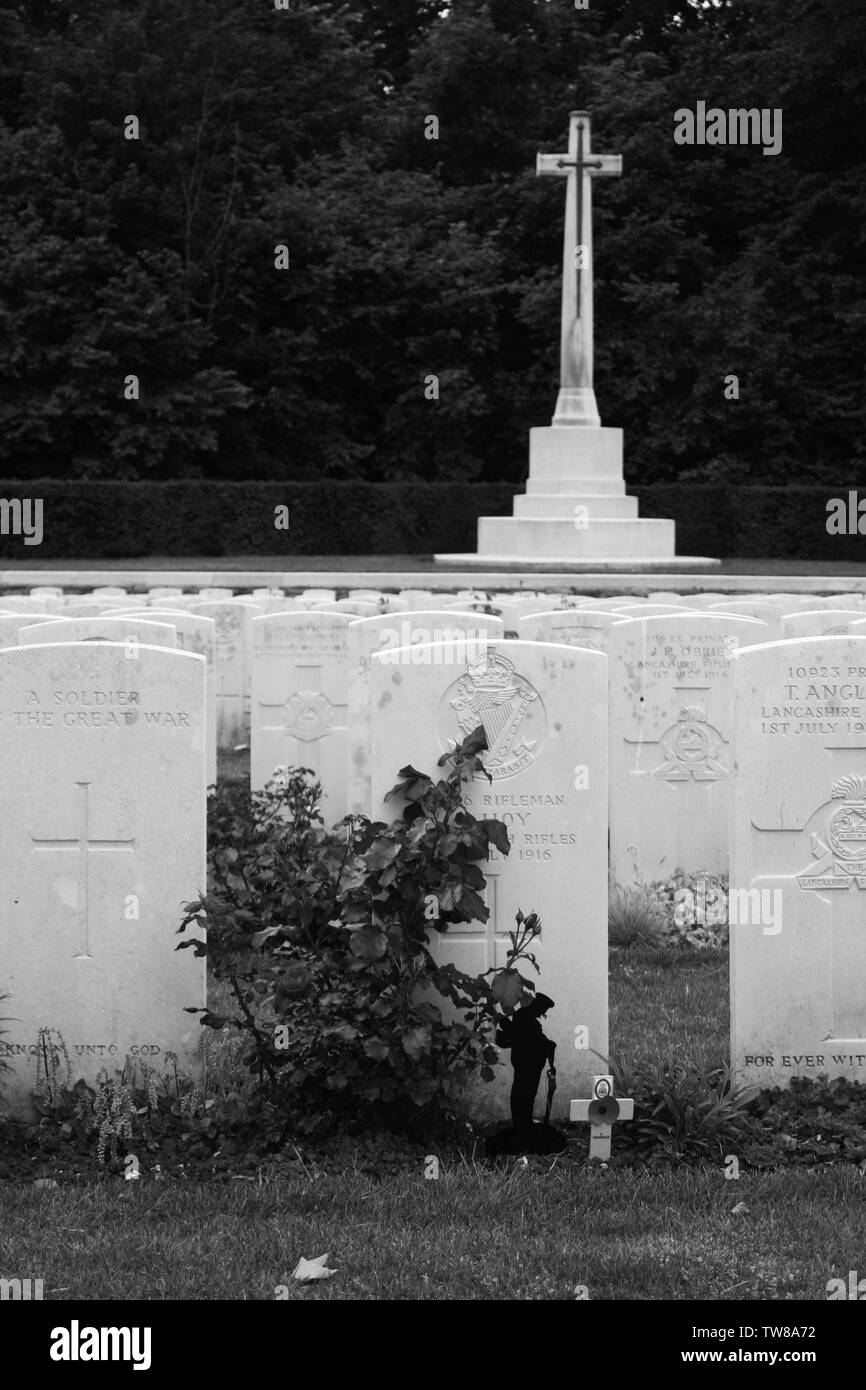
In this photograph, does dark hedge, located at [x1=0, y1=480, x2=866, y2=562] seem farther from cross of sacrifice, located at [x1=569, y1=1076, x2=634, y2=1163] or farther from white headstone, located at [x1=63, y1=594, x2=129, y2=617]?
cross of sacrifice, located at [x1=569, y1=1076, x2=634, y2=1163]

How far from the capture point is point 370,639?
705cm

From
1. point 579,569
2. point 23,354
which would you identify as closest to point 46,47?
point 23,354

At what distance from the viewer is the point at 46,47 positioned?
30.9m

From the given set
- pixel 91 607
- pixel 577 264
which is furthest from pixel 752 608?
pixel 577 264

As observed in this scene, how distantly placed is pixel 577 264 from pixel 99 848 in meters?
20.6

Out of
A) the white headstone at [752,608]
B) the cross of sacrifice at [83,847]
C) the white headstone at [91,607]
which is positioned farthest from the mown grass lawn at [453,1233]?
the white headstone at [91,607]

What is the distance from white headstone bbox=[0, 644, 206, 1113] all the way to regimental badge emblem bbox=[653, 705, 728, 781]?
290 centimetres

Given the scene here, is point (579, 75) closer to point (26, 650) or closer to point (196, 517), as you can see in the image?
point (196, 517)

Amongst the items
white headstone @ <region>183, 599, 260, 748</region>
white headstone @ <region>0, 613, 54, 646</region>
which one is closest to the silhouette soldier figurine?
white headstone @ <region>0, 613, 54, 646</region>

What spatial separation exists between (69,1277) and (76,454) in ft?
91.4

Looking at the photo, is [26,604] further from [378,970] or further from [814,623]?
[378,970]

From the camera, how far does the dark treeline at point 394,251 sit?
29.9 meters

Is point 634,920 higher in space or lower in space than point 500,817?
lower

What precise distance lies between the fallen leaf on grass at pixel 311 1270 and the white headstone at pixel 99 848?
3.92 feet
